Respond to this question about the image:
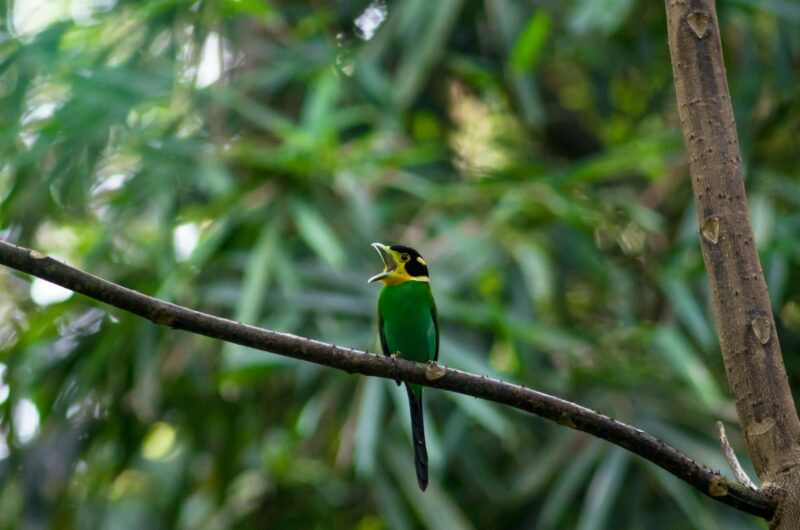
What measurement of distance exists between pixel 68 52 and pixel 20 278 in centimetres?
107

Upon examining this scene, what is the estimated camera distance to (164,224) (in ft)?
14.3

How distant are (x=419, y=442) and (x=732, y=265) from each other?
1.21 m

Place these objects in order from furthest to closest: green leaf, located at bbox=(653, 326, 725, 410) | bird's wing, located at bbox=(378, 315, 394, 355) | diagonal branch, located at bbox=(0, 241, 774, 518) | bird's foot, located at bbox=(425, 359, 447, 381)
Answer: green leaf, located at bbox=(653, 326, 725, 410), bird's wing, located at bbox=(378, 315, 394, 355), bird's foot, located at bbox=(425, 359, 447, 381), diagonal branch, located at bbox=(0, 241, 774, 518)

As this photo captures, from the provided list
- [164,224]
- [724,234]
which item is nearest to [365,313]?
[164,224]

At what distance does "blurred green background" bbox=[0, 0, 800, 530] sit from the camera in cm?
433

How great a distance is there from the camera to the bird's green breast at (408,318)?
312 centimetres

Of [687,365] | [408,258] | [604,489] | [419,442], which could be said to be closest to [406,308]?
[408,258]

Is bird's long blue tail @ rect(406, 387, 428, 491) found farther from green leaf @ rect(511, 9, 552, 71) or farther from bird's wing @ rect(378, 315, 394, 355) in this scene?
green leaf @ rect(511, 9, 552, 71)

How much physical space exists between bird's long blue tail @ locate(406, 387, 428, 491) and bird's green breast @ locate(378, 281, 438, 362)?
0.16m

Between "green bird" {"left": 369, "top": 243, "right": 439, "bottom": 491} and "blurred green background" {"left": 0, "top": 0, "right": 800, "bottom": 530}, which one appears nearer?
"green bird" {"left": 369, "top": 243, "right": 439, "bottom": 491}

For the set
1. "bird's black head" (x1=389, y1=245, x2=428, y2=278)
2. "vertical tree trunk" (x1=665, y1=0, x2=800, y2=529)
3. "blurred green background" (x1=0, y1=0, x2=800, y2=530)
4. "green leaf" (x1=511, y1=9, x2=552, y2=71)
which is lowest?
"blurred green background" (x1=0, y1=0, x2=800, y2=530)

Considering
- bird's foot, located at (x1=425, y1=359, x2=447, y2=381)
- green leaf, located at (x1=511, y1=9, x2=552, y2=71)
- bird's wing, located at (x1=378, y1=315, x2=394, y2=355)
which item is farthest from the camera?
green leaf, located at (x1=511, y1=9, x2=552, y2=71)

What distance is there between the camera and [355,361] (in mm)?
1867

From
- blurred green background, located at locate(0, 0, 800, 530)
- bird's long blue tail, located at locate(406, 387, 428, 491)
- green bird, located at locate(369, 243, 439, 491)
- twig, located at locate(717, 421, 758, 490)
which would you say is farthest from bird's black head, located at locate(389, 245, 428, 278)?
twig, located at locate(717, 421, 758, 490)
